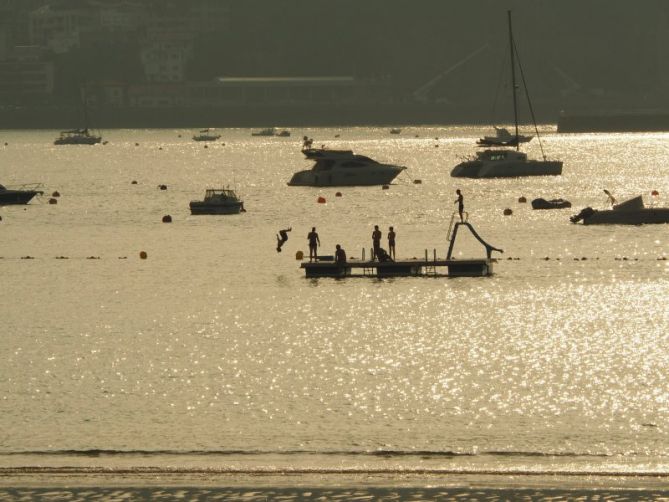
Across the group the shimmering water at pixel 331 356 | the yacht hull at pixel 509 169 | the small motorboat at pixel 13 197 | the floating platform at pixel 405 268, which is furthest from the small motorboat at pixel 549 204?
the floating platform at pixel 405 268

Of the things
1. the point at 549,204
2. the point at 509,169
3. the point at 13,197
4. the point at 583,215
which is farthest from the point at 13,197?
the point at 509,169

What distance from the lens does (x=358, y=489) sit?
3247 centimetres

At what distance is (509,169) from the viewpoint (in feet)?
461

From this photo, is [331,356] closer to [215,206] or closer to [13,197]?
[215,206]

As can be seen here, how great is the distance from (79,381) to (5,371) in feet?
8.21

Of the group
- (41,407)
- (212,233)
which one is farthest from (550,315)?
(212,233)

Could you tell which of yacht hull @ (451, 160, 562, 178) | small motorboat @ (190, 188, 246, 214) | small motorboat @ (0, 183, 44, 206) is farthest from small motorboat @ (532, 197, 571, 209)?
yacht hull @ (451, 160, 562, 178)

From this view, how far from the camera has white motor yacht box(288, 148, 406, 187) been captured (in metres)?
135

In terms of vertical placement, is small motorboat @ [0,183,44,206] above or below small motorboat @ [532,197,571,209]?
above

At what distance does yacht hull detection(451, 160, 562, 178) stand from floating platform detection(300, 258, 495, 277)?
73878 millimetres

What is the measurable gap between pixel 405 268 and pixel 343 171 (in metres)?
70.4

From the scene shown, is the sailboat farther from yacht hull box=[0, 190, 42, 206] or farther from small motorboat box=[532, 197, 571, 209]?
yacht hull box=[0, 190, 42, 206]

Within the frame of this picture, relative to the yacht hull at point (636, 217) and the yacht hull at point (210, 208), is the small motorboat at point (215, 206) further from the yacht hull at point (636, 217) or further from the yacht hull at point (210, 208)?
the yacht hull at point (636, 217)

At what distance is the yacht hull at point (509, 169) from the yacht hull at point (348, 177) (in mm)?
7609
